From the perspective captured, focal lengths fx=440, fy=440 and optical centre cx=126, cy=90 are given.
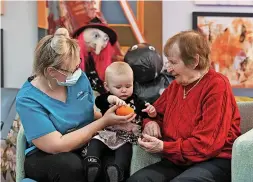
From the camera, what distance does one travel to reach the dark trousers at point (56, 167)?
5.91ft

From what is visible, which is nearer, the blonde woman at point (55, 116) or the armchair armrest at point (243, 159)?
the armchair armrest at point (243, 159)

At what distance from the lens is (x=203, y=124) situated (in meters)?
1.74

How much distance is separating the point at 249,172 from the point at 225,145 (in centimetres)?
23

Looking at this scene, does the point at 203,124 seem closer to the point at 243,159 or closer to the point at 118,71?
the point at 243,159

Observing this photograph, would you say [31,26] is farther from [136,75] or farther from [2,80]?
[136,75]

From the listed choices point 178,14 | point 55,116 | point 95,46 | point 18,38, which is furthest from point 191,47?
point 18,38

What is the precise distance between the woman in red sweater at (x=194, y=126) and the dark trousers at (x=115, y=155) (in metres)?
0.10

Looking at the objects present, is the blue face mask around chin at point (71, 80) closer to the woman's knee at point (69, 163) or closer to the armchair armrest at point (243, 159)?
the woman's knee at point (69, 163)

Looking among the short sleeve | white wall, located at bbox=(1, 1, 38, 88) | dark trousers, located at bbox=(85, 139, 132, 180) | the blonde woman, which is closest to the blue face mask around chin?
the blonde woman

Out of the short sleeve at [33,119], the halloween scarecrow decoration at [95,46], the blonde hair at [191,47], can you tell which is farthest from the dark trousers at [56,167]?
the halloween scarecrow decoration at [95,46]

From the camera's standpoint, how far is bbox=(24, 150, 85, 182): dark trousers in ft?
5.91

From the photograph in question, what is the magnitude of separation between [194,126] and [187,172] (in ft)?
0.63

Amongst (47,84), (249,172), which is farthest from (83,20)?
(249,172)

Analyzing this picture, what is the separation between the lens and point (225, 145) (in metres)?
1.78
